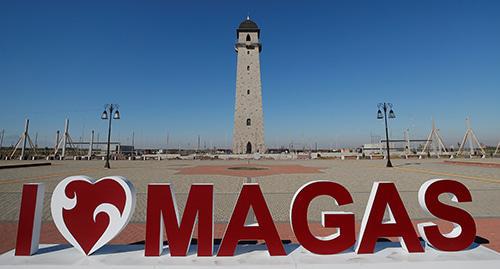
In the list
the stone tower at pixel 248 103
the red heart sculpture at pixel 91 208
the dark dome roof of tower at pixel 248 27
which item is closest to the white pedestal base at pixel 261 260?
the red heart sculpture at pixel 91 208

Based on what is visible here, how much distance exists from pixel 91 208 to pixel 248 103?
161ft

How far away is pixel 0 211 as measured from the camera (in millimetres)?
7145

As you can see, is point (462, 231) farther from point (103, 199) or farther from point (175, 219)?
point (103, 199)

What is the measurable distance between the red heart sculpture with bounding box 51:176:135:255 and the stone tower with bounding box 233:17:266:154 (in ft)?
155

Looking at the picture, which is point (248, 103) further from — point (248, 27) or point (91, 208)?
point (91, 208)

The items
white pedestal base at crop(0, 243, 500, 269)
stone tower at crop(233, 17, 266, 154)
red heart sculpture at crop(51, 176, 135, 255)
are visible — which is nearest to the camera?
white pedestal base at crop(0, 243, 500, 269)

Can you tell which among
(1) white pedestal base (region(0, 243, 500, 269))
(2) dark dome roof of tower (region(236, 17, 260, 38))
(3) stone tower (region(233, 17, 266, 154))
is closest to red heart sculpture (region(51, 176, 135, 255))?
(1) white pedestal base (region(0, 243, 500, 269))

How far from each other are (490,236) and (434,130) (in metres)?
60.1

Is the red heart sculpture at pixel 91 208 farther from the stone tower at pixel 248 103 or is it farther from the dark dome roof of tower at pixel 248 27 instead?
the dark dome roof of tower at pixel 248 27

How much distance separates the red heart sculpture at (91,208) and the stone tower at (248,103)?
47115 millimetres

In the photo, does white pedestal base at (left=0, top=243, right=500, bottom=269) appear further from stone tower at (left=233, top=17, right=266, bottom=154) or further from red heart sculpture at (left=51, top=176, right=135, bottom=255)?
stone tower at (left=233, top=17, right=266, bottom=154)

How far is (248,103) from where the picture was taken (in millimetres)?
52156

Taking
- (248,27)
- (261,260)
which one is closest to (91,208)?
(261,260)

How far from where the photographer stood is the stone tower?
51438 millimetres
